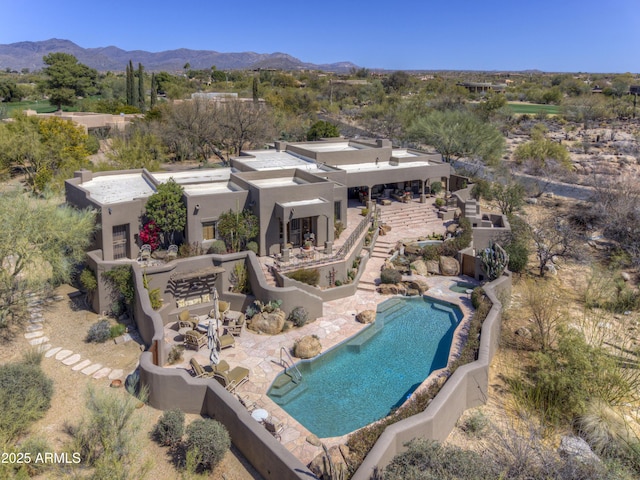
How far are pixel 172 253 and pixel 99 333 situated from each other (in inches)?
225

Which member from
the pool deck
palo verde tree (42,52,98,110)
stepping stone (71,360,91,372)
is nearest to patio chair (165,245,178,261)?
the pool deck

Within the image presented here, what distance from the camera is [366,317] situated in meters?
20.6

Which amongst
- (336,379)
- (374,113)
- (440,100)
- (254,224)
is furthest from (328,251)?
(440,100)

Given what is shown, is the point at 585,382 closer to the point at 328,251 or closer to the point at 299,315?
the point at 299,315

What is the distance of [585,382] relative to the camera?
571 inches

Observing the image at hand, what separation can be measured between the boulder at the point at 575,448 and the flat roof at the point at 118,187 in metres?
21.4

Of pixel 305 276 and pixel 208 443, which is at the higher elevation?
pixel 305 276

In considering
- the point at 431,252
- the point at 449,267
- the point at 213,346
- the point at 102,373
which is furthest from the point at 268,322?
the point at 431,252

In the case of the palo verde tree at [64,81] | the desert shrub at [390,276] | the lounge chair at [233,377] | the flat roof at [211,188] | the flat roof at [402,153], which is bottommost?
the lounge chair at [233,377]

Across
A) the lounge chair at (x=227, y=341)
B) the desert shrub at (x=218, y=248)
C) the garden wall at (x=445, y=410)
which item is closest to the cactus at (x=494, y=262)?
the garden wall at (x=445, y=410)

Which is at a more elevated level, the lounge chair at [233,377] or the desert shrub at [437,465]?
the desert shrub at [437,465]

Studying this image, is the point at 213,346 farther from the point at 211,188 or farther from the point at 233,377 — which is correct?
the point at 211,188

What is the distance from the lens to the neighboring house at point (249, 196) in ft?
76.2

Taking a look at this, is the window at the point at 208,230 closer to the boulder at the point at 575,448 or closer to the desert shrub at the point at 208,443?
the desert shrub at the point at 208,443
